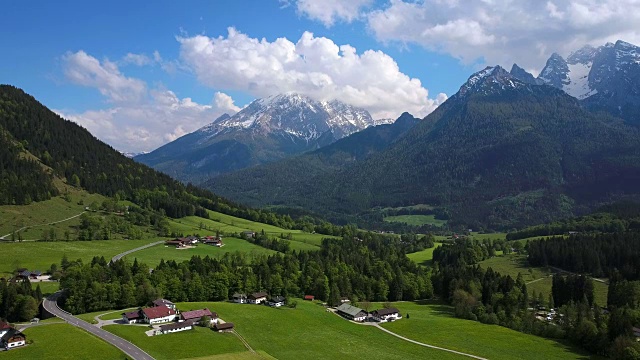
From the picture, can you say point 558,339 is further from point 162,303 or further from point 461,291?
point 162,303

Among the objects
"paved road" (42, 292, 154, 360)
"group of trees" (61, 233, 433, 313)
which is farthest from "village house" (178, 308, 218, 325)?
"group of trees" (61, 233, 433, 313)

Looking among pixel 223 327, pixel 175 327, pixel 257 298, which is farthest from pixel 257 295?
pixel 175 327

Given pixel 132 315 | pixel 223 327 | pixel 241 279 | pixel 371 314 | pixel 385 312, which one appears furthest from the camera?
pixel 241 279

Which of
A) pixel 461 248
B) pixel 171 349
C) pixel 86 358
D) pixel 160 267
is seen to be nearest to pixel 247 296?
pixel 160 267

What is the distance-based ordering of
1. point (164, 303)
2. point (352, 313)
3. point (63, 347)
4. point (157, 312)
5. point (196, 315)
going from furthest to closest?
point (352, 313), point (164, 303), point (157, 312), point (196, 315), point (63, 347)

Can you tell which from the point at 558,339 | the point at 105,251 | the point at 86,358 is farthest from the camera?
the point at 105,251

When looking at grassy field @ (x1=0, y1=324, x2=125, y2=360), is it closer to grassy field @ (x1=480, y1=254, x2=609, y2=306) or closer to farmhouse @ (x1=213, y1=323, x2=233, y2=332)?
farmhouse @ (x1=213, y1=323, x2=233, y2=332)

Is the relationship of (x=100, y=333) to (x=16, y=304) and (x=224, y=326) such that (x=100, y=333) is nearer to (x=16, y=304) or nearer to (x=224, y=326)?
(x=224, y=326)
